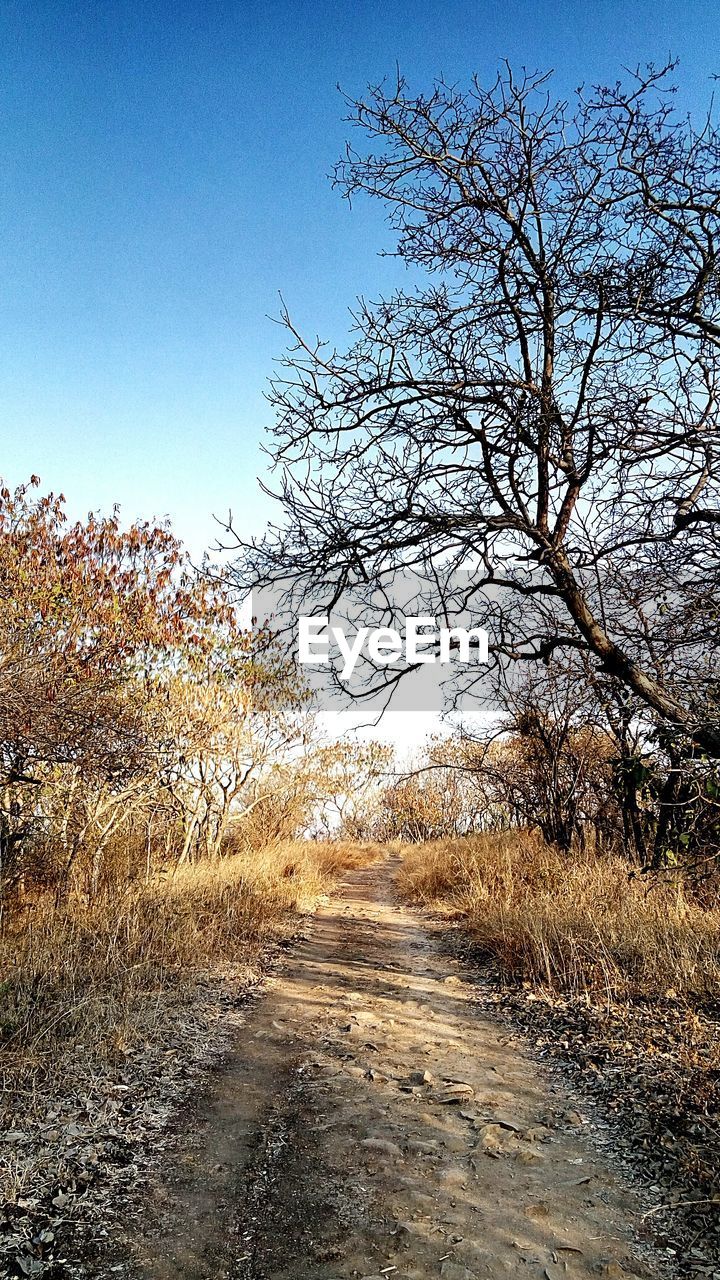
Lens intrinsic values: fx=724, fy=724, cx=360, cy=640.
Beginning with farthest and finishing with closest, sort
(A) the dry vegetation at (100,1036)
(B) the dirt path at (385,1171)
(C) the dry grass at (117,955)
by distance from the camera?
(C) the dry grass at (117,955) → (A) the dry vegetation at (100,1036) → (B) the dirt path at (385,1171)

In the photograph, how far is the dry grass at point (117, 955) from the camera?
4703 millimetres

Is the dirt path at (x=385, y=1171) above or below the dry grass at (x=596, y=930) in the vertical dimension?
below

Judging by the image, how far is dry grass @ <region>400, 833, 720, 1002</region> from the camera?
Answer: 216 inches

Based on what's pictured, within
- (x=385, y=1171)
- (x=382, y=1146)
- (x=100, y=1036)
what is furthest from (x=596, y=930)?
(x=100, y=1036)

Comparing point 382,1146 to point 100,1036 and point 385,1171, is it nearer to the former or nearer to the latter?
point 385,1171

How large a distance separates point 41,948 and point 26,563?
20.5 ft

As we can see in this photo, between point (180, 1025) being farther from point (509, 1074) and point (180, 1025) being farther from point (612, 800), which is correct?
point (612, 800)

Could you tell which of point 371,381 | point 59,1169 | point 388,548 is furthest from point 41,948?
point 371,381

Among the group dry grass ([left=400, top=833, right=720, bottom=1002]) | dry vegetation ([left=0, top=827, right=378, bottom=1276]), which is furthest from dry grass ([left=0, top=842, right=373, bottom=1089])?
dry grass ([left=400, top=833, right=720, bottom=1002])

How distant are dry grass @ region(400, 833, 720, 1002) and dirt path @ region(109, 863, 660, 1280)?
978 millimetres

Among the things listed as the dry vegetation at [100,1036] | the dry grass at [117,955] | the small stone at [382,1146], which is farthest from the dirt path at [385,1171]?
the dry grass at [117,955]

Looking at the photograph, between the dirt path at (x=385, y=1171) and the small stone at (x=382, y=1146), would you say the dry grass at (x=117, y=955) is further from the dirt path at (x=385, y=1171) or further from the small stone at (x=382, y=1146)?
the small stone at (x=382, y=1146)

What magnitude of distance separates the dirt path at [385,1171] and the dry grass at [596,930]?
38.5 inches

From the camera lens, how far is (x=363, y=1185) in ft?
10.8
